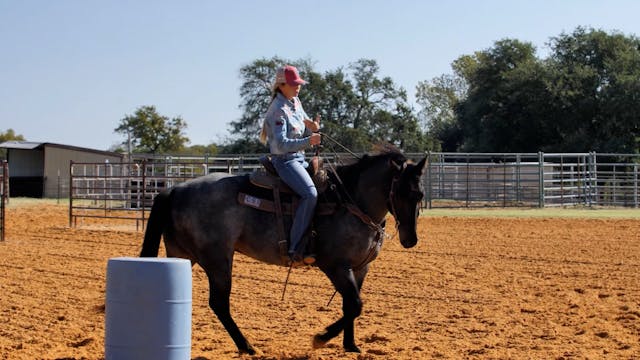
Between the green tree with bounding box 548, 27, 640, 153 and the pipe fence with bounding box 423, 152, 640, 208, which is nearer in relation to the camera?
the pipe fence with bounding box 423, 152, 640, 208

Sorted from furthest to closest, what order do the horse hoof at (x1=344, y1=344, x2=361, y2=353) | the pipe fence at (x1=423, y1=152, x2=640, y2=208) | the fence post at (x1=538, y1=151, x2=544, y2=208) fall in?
1. the pipe fence at (x1=423, y1=152, x2=640, y2=208)
2. the fence post at (x1=538, y1=151, x2=544, y2=208)
3. the horse hoof at (x1=344, y1=344, x2=361, y2=353)

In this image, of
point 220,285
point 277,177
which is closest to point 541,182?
point 277,177

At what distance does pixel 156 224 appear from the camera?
7367mm

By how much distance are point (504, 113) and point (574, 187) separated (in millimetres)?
20660

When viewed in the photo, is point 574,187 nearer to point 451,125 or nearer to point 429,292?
point 429,292

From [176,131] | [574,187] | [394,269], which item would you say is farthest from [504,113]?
[394,269]

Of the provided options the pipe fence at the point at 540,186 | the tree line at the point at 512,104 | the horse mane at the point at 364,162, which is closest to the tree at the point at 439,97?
the tree line at the point at 512,104

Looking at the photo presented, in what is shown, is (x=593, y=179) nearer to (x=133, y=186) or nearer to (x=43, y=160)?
(x=133, y=186)

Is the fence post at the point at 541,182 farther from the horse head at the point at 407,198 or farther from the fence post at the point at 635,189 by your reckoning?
the horse head at the point at 407,198

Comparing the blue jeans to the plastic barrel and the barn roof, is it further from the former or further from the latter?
the barn roof

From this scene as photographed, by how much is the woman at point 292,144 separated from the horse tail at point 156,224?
1.02 m

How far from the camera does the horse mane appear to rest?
7438 millimetres

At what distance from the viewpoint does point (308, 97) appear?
181 ft

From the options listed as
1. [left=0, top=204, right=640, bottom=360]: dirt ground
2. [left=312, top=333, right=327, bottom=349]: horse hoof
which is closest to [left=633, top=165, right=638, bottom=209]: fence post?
[left=0, top=204, right=640, bottom=360]: dirt ground
